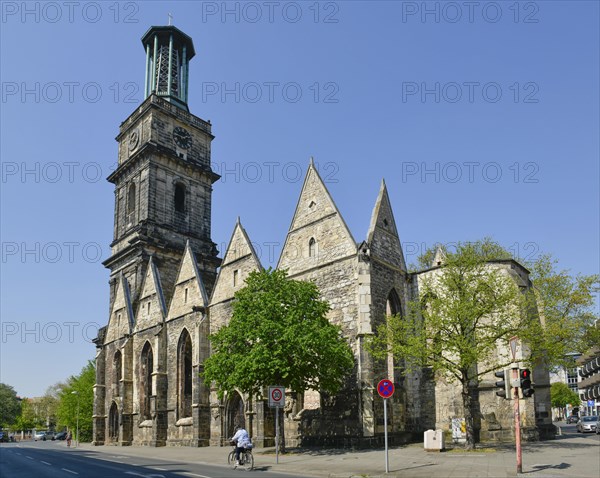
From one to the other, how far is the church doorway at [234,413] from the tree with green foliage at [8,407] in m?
98.7

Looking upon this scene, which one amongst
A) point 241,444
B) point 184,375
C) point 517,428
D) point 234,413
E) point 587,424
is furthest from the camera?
point 587,424

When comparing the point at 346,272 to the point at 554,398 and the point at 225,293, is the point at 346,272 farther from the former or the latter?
the point at 554,398

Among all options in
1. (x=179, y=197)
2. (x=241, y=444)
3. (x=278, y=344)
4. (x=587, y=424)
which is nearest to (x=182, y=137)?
(x=179, y=197)

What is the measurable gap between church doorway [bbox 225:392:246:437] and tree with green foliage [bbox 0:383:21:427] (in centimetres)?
9872

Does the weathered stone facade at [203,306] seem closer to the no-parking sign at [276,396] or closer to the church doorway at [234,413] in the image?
the church doorway at [234,413]

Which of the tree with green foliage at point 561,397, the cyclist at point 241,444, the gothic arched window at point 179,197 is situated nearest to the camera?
the cyclist at point 241,444

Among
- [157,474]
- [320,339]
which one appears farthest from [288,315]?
[157,474]

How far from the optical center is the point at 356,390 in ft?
78.9

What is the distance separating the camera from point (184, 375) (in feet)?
117

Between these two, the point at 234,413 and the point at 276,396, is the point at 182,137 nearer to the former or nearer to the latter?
the point at 234,413

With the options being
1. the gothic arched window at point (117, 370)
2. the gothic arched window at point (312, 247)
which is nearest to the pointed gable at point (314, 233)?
the gothic arched window at point (312, 247)

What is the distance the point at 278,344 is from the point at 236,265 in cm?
1166

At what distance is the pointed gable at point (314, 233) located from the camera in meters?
27.2

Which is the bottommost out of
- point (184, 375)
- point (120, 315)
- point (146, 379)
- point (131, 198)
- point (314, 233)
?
point (146, 379)
